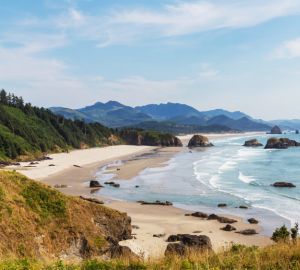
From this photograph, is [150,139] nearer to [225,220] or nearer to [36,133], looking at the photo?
[36,133]

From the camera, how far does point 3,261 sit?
26.9 ft

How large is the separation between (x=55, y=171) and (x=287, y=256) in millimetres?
46334

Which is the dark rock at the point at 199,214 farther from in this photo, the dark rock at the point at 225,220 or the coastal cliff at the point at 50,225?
the coastal cliff at the point at 50,225

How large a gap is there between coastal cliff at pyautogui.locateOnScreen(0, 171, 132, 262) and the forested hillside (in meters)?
47.1

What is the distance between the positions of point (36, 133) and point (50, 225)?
72.9m

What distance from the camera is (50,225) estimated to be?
1189 centimetres

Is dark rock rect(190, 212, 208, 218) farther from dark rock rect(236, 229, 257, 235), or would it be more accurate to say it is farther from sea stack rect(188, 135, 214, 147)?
sea stack rect(188, 135, 214, 147)

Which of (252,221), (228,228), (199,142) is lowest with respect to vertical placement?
(252,221)

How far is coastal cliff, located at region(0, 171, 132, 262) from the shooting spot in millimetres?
10422

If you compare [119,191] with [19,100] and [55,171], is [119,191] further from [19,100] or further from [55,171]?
[19,100]

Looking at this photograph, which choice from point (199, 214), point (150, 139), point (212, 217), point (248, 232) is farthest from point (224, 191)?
point (150, 139)

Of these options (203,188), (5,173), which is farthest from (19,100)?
(5,173)

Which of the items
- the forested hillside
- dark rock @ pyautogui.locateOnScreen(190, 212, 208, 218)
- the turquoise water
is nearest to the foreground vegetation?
dark rock @ pyautogui.locateOnScreen(190, 212, 208, 218)

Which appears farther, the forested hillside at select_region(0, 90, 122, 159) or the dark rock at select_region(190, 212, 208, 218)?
the forested hillside at select_region(0, 90, 122, 159)
